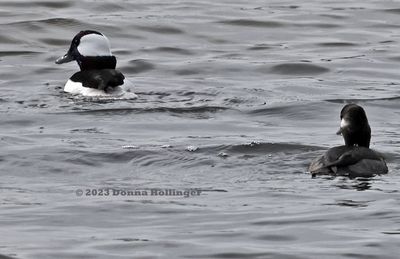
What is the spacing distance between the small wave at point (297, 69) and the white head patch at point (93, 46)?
2125 millimetres

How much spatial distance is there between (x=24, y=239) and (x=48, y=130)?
4396 mm

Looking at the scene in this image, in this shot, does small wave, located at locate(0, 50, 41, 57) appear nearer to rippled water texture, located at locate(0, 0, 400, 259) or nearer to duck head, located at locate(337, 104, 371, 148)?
rippled water texture, located at locate(0, 0, 400, 259)

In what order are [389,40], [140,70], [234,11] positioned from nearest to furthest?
1. [140,70]
2. [389,40]
3. [234,11]

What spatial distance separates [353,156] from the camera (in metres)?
11.3

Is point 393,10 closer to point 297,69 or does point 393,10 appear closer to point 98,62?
point 297,69

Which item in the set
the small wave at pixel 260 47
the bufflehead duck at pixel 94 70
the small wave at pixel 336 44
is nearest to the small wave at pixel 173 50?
the small wave at pixel 260 47

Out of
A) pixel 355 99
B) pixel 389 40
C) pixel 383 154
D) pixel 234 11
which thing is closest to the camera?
pixel 383 154

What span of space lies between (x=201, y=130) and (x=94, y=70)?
345cm

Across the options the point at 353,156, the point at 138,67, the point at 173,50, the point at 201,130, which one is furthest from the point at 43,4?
the point at 353,156

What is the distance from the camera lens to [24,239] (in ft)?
30.0

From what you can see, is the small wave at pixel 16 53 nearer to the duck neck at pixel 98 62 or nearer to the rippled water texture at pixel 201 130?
the rippled water texture at pixel 201 130

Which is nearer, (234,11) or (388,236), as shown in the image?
(388,236)

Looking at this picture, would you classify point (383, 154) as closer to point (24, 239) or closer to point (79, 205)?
point (79, 205)

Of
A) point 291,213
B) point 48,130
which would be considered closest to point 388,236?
point 291,213
